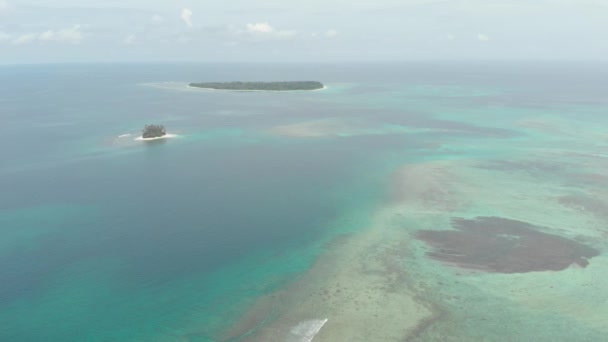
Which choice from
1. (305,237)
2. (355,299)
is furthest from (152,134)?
(355,299)

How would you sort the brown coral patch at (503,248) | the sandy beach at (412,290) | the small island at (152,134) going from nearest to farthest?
1. the sandy beach at (412,290)
2. the brown coral patch at (503,248)
3. the small island at (152,134)

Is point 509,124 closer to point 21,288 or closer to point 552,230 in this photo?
point 552,230

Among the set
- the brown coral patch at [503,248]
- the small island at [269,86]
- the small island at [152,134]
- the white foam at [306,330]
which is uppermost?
the small island at [269,86]

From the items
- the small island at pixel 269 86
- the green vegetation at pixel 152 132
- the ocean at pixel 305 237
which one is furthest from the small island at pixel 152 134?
the small island at pixel 269 86

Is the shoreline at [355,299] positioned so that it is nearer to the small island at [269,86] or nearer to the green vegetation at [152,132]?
the green vegetation at [152,132]

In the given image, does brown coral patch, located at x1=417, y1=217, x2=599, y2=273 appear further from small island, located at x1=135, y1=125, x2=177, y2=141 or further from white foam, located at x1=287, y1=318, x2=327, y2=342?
small island, located at x1=135, y1=125, x2=177, y2=141

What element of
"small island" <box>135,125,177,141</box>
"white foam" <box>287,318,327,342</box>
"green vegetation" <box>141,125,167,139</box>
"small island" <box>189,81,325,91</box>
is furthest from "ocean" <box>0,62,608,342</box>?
"small island" <box>189,81,325,91</box>

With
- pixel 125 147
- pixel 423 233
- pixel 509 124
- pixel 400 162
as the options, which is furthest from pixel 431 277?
pixel 509 124
